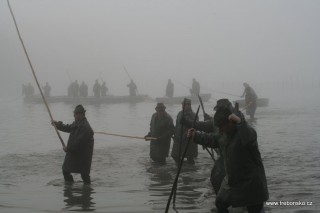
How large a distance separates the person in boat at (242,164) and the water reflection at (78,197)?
2.84 metres

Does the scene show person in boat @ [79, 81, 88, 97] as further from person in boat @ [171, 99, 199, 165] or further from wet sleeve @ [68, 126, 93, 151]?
wet sleeve @ [68, 126, 93, 151]

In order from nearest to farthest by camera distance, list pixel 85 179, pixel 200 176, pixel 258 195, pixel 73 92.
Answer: pixel 258 195 < pixel 85 179 < pixel 200 176 < pixel 73 92

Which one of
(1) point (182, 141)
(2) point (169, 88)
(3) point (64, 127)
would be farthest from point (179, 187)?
(2) point (169, 88)

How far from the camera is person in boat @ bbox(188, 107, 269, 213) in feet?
15.8

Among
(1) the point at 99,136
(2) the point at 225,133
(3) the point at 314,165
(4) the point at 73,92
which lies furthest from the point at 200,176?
(4) the point at 73,92

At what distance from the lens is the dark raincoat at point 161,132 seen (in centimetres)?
1074

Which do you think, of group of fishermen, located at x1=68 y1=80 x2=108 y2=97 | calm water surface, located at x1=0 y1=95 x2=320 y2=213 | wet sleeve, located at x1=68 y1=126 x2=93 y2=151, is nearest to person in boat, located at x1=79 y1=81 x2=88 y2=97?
group of fishermen, located at x1=68 y1=80 x2=108 y2=97

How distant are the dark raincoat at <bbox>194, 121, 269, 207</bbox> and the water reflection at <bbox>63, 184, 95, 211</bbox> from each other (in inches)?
113

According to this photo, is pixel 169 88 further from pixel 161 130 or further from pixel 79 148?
pixel 79 148

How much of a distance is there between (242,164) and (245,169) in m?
0.06

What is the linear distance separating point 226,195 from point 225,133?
666mm

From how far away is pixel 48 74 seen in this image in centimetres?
11419

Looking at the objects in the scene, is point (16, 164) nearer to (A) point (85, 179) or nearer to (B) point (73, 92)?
(A) point (85, 179)

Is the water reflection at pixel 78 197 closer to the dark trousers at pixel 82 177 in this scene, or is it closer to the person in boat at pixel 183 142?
the dark trousers at pixel 82 177
